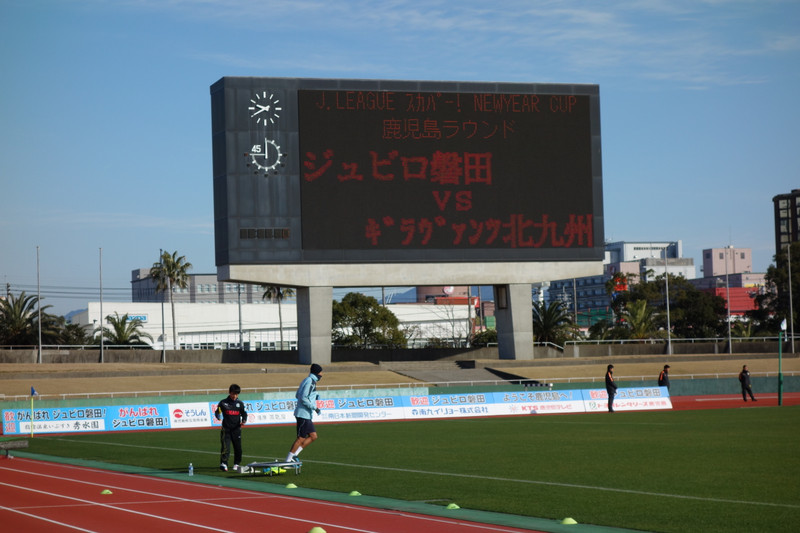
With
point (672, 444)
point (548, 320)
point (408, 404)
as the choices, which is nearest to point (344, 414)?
point (408, 404)

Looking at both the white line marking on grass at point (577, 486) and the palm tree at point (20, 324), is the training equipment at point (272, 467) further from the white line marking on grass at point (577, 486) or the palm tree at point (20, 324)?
the palm tree at point (20, 324)

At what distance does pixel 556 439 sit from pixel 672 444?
3.79m

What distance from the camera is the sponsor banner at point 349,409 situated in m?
38.5

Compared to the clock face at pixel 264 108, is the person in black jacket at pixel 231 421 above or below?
below

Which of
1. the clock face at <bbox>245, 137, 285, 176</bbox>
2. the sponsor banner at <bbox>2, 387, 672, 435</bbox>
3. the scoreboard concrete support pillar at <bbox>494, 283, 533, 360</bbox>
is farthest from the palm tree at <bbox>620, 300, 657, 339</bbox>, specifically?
the sponsor banner at <bbox>2, 387, 672, 435</bbox>

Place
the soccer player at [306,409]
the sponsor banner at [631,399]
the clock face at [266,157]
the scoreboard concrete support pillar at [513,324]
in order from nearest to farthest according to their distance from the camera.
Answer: the soccer player at [306,409]
the sponsor banner at [631,399]
the clock face at [266,157]
the scoreboard concrete support pillar at [513,324]

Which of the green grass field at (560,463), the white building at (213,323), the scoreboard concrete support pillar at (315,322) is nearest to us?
the green grass field at (560,463)

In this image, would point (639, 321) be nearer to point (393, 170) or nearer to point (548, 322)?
point (548, 322)

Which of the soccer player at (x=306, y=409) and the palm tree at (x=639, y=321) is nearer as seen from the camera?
the soccer player at (x=306, y=409)

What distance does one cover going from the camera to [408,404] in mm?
44906

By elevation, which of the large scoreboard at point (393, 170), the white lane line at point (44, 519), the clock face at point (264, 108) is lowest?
the white lane line at point (44, 519)

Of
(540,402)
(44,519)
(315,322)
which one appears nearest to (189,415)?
(540,402)

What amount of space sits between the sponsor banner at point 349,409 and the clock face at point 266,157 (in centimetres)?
1689

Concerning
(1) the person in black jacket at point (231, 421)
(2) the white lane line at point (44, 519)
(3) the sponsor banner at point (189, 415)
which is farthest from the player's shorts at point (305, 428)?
(3) the sponsor banner at point (189, 415)
